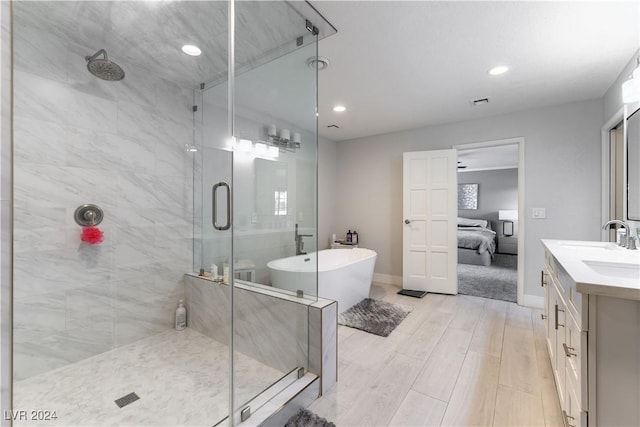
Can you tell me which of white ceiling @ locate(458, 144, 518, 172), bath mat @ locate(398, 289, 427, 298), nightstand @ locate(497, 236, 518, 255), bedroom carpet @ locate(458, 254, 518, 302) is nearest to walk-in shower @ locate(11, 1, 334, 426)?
bath mat @ locate(398, 289, 427, 298)

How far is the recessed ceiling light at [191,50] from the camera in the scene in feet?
6.80

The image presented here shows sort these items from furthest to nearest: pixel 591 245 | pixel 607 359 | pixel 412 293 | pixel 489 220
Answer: pixel 489 220 → pixel 412 293 → pixel 591 245 → pixel 607 359

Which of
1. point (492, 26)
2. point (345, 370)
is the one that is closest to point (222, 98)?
point (492, 26)

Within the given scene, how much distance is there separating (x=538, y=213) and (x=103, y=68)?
438 centimetres

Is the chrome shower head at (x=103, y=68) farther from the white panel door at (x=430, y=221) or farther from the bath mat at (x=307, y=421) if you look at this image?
the white panel door at (x=430, y=221)

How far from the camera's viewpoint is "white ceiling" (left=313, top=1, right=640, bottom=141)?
163 cm

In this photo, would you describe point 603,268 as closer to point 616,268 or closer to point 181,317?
point 616,268

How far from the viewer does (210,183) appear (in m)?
2.44

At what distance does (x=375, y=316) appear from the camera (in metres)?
2.86

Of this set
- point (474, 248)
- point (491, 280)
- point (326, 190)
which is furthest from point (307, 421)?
point (474, 248)

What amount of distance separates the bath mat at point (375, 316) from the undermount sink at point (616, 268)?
154 centimetres

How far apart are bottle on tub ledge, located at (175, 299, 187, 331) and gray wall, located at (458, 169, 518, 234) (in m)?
7.30

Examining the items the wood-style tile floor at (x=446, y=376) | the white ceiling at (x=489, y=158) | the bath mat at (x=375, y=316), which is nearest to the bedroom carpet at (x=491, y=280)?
the wood-style tile floor at (x=446, y=376)

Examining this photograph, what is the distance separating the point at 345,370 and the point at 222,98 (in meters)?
2.27
